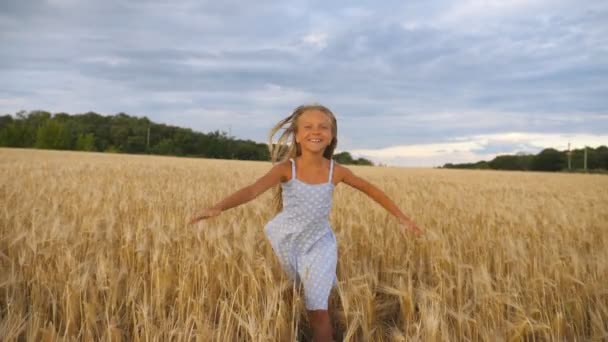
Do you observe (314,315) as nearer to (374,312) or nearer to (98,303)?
(374,312)

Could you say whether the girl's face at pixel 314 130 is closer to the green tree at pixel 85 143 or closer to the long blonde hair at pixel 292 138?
the long blonde hair at pixel 292 138

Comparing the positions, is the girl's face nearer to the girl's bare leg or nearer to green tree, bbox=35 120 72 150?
the girl's bare leg

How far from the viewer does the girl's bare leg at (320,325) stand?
2025 mm

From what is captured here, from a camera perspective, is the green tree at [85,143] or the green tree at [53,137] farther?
the green tree at [53,137]

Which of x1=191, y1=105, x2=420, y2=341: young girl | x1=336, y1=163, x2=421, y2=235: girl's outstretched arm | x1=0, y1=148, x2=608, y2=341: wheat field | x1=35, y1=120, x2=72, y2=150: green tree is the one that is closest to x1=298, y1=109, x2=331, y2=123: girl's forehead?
x1=191, y1=105, x2=420, y2=341: young girl

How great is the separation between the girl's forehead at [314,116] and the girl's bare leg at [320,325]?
0.94 metres

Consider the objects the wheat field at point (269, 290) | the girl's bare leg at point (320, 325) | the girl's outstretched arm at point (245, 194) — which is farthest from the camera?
the girl's outstretched arm at point (245, 194)

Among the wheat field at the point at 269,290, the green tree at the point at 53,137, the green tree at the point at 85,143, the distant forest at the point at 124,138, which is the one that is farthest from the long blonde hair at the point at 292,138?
the green tree at the point at 53,137

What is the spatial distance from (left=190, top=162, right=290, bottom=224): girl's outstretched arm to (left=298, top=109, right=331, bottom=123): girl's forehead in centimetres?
26

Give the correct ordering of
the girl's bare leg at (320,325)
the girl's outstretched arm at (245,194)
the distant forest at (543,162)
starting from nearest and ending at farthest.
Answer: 1. the girl's bare leg at (320,325)
2. the girl's outstretched arm at (245,194)
3. the distant forest at (543,162)

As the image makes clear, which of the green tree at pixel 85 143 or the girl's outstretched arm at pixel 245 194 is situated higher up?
the green tree at pixel 85 143

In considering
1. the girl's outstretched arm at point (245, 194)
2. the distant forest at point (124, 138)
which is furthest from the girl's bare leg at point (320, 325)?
the distant forest at point (124, 138)

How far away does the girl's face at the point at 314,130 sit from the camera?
250 centimetres

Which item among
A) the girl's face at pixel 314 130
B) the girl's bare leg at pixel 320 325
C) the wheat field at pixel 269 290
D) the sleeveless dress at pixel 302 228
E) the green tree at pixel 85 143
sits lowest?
the girl's bare leg at pixel 320 325
